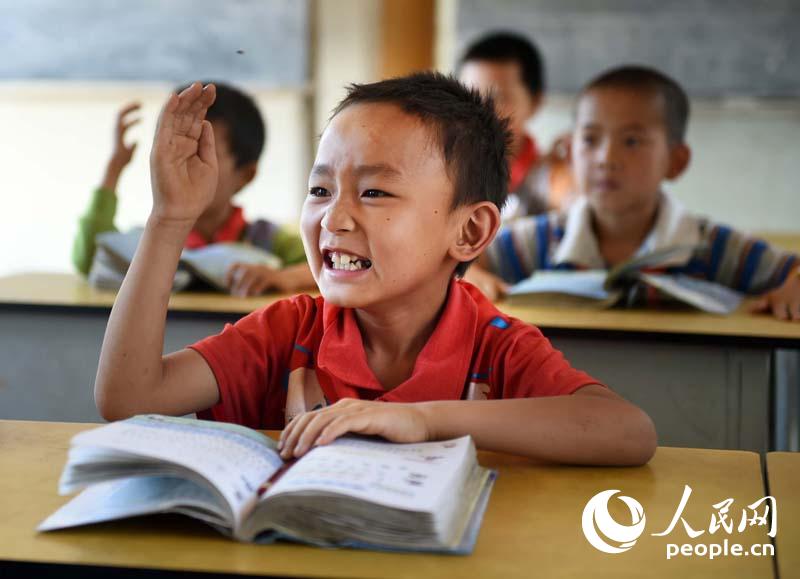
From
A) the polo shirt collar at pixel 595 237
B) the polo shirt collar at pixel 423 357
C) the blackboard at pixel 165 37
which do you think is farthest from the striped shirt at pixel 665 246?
the blackboard at pixel 165 37

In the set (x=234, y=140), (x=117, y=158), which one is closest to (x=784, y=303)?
(x=234, y=140)

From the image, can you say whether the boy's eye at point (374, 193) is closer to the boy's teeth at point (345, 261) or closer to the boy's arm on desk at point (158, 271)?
the boy's teeth at point (345, 261)

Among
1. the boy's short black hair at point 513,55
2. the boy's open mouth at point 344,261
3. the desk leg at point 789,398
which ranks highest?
the boy's short black hair at point 513,55

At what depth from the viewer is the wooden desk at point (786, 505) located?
2.75ft

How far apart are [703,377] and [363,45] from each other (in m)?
3.04

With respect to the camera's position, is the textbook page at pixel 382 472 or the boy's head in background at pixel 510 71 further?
the boy's head in background at pixel 510 71

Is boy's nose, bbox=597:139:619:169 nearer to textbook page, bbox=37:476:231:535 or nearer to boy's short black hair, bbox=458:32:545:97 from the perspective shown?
boy's short black hair, bbox=458:32:545:97

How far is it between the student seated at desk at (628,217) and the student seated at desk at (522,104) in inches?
29.0

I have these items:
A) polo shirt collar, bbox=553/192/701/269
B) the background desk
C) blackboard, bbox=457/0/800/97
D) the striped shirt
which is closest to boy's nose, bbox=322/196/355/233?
the background desk

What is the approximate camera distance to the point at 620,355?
1.96 metres

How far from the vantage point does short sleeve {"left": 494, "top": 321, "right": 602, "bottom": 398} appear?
1195mm

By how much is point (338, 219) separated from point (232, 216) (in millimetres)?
1570

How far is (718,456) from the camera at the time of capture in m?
1.14

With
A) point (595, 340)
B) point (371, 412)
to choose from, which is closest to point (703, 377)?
point (595, 340)
